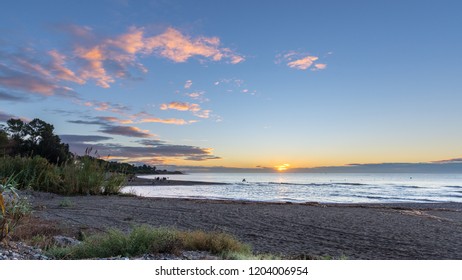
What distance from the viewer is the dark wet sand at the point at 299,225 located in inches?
315

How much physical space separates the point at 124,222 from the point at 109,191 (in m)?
8.92

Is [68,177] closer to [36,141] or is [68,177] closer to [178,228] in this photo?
[178,228]

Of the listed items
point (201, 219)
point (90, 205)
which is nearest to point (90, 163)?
point (90, 205)

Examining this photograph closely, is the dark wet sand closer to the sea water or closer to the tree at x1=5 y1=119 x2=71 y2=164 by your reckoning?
the sea water

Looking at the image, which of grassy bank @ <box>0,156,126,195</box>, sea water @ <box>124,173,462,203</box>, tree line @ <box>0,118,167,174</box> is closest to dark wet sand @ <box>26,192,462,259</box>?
grassy bank @ <box>0,156,126,195</box>

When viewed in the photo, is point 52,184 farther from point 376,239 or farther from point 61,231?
point 376,239

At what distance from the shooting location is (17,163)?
1922 cm

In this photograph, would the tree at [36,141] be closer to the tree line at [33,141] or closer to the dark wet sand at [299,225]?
the tree line at [33,141]

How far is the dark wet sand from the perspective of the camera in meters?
8.01

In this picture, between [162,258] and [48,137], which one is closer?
[162,258]

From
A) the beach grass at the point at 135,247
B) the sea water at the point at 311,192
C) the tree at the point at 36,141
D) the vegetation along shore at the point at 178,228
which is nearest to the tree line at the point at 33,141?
the tree at the point at 36,141

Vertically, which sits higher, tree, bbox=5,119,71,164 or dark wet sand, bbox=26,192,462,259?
tree, bbox=5,119,71,164

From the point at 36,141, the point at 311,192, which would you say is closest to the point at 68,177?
the point at 311,192
